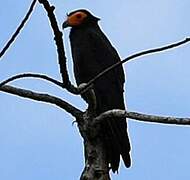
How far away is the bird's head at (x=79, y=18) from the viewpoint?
9.44 m

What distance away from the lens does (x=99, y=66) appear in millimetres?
8641

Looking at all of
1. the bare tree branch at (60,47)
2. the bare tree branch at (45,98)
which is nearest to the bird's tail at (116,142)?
the bare tree branch at (45,98)

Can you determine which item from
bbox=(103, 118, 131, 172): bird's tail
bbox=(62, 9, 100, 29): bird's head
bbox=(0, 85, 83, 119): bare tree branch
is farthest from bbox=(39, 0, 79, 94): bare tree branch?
bbox=(62, 9, 100, 29): bird's head

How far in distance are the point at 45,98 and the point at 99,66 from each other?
3.35 meters

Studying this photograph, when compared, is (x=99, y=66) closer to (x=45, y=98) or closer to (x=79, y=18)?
(x=79, y=18)

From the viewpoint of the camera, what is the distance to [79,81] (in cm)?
852

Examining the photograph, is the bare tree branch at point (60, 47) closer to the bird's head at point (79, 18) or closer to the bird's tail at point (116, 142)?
the bird's tail at point (116, 142)

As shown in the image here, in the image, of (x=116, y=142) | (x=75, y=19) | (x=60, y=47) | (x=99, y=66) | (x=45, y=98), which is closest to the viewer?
(x=60, y=47)

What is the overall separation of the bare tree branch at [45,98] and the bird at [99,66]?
1.15 meters

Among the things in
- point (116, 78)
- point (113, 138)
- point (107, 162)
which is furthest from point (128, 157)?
point (116, 78)

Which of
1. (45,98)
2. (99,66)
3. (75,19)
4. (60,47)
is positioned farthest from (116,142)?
(60,47)

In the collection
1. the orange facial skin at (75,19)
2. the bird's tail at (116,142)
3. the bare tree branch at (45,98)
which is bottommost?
the bird's tail at (116,142)

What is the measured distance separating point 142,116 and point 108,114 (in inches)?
30.9

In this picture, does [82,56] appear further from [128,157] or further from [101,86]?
[128,157]
